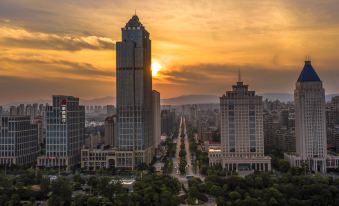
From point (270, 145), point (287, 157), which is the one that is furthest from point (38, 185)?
point (270, 145)

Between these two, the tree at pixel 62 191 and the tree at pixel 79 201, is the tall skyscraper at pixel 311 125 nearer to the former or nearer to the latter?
the tree at pixel 79 201

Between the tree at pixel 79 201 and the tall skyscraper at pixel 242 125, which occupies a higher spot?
the tall skyscraper at pixel 242 125

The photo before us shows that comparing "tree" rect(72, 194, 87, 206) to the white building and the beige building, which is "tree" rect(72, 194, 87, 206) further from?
the white building

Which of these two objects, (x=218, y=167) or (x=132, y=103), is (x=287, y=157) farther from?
(x=132, y=103)

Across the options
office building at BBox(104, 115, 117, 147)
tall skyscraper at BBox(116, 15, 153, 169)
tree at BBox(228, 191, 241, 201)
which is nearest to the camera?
tree at BBox(228, 191, 241, 201)

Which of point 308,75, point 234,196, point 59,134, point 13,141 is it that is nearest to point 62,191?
point 234,196

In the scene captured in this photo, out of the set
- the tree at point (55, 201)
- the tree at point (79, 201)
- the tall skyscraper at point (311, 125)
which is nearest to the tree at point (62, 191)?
the tree at point (55, 201)

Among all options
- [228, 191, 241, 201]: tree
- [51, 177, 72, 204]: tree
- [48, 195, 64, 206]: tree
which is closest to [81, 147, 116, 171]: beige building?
[51, 177, 72, 204]: tree
